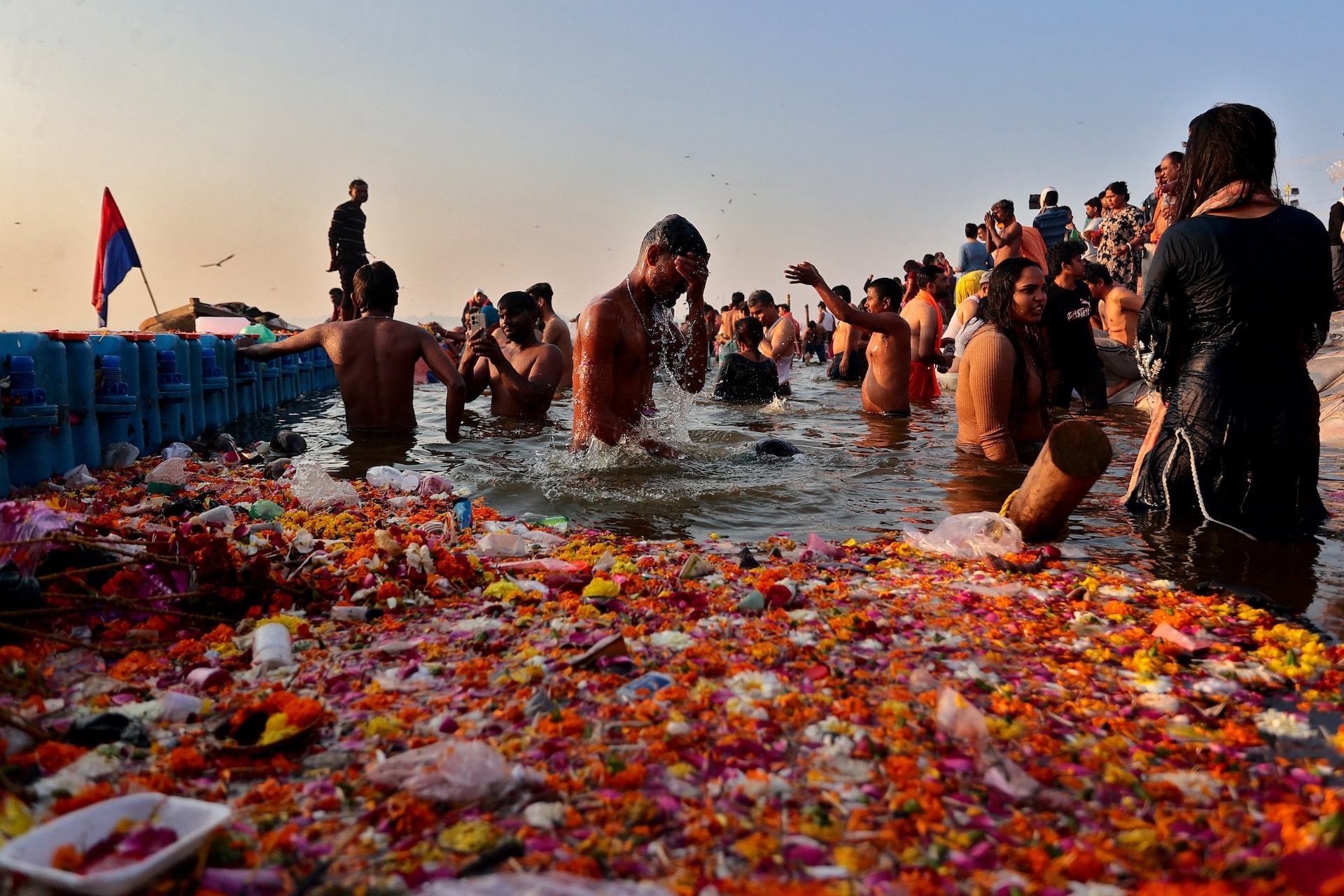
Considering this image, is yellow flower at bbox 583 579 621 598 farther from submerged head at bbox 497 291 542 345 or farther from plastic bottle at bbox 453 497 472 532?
submerged head at bbox 497 291 542 345

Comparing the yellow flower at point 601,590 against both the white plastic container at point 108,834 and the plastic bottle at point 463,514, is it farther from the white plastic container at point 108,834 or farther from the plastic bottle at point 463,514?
the white plastic container at point 108,834

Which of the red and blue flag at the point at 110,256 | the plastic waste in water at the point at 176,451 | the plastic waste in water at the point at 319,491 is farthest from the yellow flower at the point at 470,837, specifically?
the red and blue flag at the point at 110,256

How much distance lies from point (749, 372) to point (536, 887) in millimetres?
10275

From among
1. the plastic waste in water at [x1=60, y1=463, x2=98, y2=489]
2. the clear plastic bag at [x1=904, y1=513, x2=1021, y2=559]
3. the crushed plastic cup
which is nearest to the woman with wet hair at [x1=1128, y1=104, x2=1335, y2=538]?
the clear plastic bag at [x1=904, y1=513, x2=1021, y2=559]

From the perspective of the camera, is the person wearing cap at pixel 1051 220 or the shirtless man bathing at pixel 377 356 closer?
the shirtless man bathing at pixel 377 356

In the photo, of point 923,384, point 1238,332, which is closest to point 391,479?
point 1238,332

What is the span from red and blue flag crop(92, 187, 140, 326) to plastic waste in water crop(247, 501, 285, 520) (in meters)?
9.67

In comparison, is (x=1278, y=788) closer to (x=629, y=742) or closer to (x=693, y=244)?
(x=629, y=742)

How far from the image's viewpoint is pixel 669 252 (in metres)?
5.05

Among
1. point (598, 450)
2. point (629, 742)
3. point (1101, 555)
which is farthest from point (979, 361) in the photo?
point (629, 742)

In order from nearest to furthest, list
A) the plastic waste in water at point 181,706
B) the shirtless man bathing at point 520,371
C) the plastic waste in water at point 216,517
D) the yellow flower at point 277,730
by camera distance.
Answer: the yellow flower at point 277,730
the plastic waste in water at point 181,706
the plastic waste in water at point 216,517
the shirtless man bathing at point 520,371

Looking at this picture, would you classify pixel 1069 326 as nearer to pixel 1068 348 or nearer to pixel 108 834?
pixel 1068 348

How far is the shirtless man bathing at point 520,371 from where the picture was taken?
815 centimetres

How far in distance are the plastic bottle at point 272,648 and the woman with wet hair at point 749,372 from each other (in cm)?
927
